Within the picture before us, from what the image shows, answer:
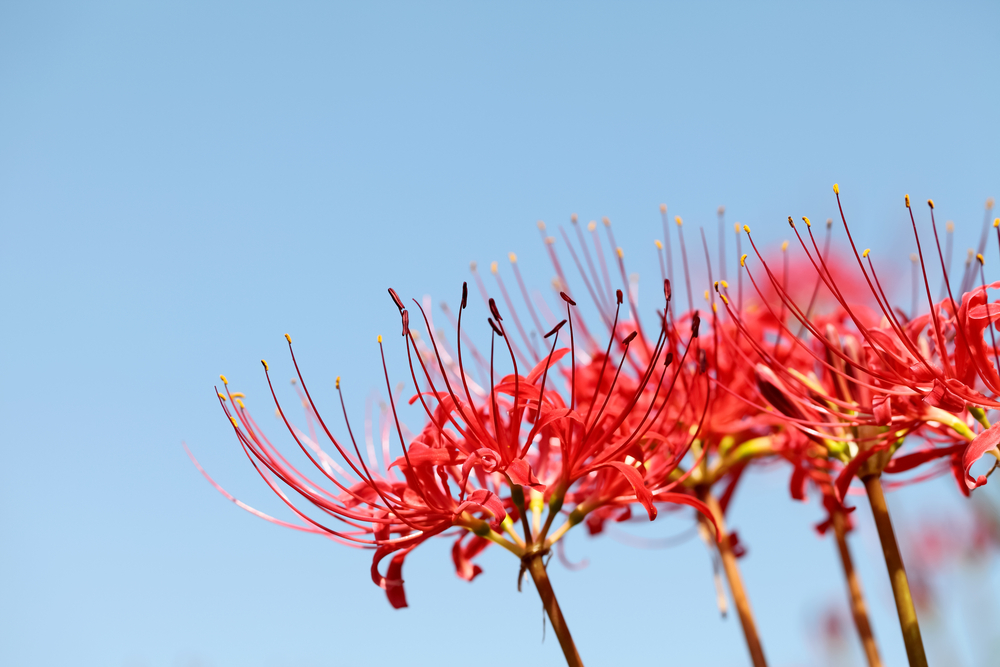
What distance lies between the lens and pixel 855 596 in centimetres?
230

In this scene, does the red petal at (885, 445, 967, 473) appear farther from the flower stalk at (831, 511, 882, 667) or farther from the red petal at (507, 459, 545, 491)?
the red petal at (507, 459, 545, 491)

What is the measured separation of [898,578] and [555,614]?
0.71 meters

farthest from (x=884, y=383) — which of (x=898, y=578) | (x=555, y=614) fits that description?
(x=555, y=614)

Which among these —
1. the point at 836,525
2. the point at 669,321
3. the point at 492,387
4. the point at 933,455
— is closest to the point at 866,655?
the point at 836,525

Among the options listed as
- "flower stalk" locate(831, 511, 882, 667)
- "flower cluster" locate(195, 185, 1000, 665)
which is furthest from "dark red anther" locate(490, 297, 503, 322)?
"flower stalk" locate(831, 511, 882, 667)

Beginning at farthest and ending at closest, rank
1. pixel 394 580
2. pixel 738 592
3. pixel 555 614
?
pixel 738 592
pixel 394 580
pixel 555 614

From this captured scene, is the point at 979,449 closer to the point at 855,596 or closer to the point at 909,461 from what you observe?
the point at 909,461

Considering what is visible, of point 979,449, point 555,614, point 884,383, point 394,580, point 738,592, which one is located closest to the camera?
point 979,449

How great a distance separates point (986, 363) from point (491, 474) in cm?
106

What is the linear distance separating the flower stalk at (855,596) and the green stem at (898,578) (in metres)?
0.48

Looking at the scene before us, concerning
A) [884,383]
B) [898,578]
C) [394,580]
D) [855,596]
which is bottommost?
[855,596]

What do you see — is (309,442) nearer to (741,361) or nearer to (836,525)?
(741,361)

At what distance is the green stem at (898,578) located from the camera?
1.73m

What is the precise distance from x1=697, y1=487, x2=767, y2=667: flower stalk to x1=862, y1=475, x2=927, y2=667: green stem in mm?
374
